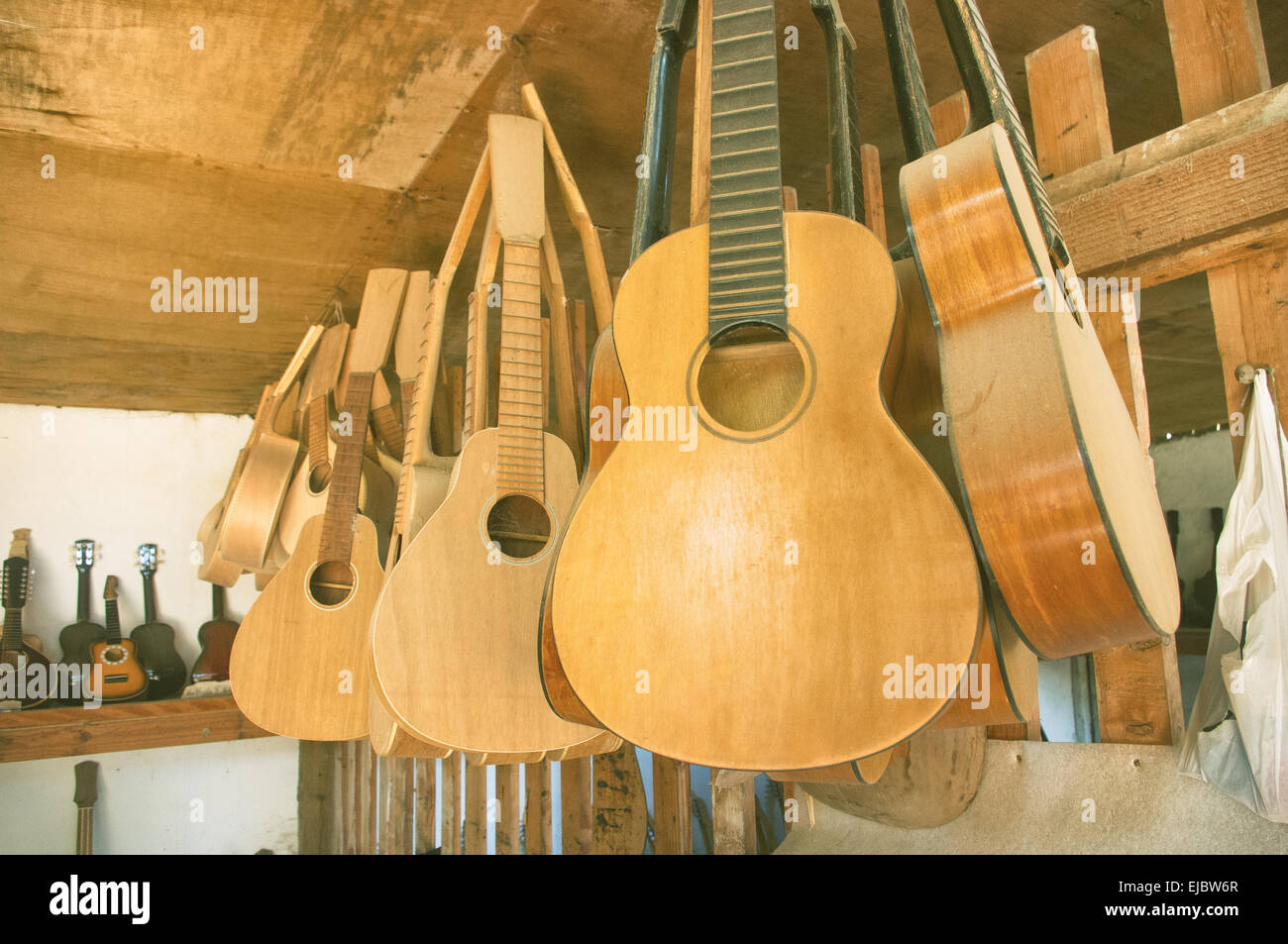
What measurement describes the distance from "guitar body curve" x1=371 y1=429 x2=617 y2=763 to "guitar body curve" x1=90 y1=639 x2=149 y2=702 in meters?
3.47

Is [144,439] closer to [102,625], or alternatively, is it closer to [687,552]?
[102,625]

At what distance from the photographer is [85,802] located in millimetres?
4141

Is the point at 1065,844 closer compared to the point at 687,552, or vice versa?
the point at 687,552

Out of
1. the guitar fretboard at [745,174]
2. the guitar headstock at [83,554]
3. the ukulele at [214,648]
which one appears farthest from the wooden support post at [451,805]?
the guitar fretboard at [745,174]

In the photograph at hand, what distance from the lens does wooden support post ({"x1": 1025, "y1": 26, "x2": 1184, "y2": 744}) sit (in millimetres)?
1106

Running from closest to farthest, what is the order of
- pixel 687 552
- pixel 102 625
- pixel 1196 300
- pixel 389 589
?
pixel 687 552 → pixel 389 589 → pixel 1196 300 → pixel 102 625

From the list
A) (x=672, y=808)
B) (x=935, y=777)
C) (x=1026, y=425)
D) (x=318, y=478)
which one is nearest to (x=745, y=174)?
(x=1026, y=425)

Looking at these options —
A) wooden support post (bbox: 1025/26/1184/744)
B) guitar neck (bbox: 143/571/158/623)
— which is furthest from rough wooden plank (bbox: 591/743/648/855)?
guitar neck (bbox: 143/571/158/623)

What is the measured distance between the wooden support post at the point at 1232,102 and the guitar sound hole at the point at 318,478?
2183mm

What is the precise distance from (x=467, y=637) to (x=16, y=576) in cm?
380

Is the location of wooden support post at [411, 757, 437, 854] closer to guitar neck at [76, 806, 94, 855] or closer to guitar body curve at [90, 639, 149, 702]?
guitar body curve at [90, 639, 149, 702]
